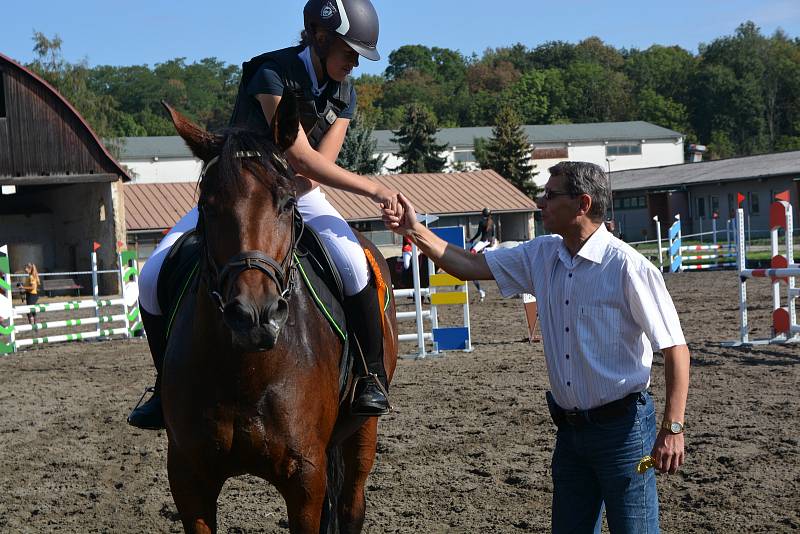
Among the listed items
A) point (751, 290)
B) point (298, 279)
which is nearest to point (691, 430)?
point (298, 279)

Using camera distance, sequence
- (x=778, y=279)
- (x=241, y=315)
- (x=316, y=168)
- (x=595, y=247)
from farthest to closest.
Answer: (x=778, y=279) → (x=316, y=168) → (x=595, y=247) → (x=241, y=315)

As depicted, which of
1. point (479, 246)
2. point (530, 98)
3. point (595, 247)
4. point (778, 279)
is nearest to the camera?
point (595, 247)

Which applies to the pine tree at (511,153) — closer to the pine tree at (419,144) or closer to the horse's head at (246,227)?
the pine tree at (419,144)

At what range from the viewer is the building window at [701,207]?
52.2 m

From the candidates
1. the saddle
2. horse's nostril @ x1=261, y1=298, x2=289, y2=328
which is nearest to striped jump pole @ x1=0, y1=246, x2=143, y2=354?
the saddle

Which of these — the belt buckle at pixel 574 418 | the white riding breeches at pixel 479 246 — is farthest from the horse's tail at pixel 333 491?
the white riding breeches at pixel 479 246

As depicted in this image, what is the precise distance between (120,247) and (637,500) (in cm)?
1482

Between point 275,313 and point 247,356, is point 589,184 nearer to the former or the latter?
point 275,313

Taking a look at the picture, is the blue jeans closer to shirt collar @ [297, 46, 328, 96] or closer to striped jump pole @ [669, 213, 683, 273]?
shirt collar @ [297, 46, 328, 96]

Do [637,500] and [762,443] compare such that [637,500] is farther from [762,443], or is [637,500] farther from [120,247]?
[120,247]

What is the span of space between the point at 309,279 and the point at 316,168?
562 millimetres

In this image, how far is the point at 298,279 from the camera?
12.8 ft

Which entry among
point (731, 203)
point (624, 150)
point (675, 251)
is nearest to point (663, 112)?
point (624, 150)

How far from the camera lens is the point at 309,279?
13.5 feet
